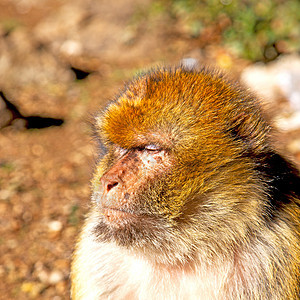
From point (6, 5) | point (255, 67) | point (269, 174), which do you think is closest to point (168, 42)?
point (255, 67)

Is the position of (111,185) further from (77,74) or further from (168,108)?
(77,74)

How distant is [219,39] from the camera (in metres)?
6.35

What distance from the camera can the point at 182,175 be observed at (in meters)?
2.10

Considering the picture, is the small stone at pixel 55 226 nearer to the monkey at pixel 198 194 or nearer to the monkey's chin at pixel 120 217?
the monkey at pixel 198 194

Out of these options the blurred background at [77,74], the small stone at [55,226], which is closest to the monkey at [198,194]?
the blurred background at [77,74]

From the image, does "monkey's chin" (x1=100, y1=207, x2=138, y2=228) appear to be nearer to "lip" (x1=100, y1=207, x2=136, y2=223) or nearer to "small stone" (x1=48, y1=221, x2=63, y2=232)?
"lip" (x1=100, y1=207, x2=136, y2=223)

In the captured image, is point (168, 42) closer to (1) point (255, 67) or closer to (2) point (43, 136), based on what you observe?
(1) point (255, 67)

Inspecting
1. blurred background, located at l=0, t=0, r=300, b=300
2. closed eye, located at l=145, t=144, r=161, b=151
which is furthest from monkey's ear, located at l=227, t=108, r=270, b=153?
blurred background, located at l=0, t=0, r=300, b=300

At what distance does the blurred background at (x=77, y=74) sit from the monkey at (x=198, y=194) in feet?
4.79

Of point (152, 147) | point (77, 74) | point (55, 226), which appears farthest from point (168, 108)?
point (77, 74)

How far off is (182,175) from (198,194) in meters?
0.11

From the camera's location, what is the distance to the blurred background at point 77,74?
392cm

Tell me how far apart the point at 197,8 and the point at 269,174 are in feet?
15.9

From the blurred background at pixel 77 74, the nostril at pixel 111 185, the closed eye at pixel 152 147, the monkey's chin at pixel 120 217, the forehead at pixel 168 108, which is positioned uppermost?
the forehead at pixel 168 108
